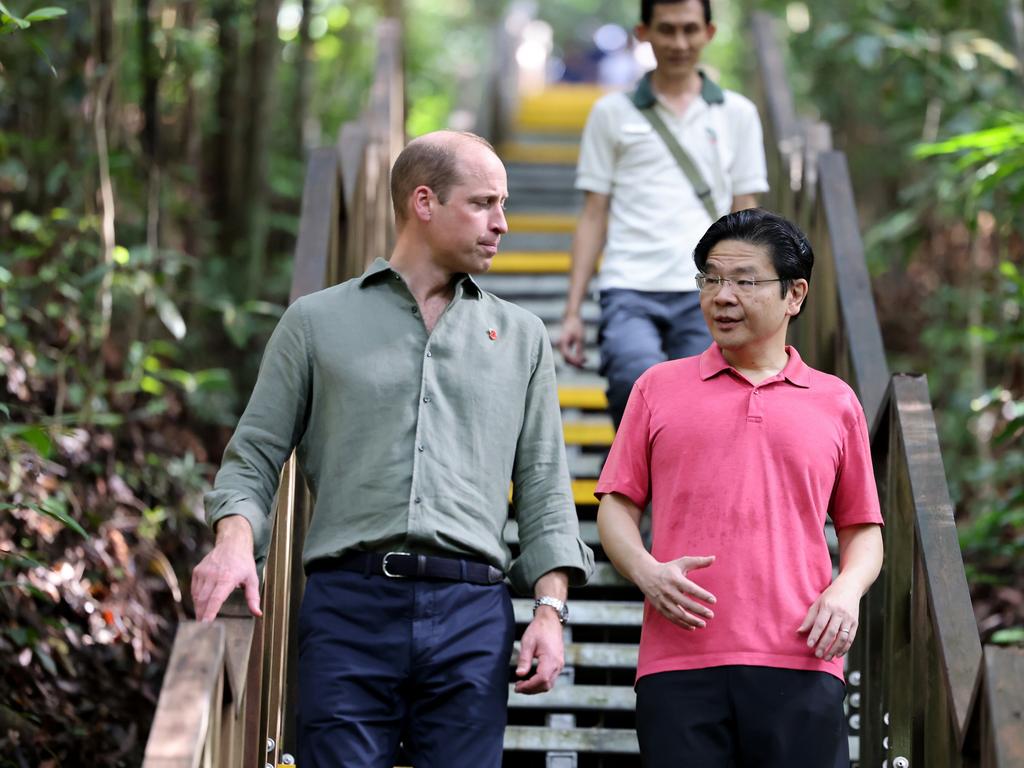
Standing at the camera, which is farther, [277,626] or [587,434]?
[587,434]

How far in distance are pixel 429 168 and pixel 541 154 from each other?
6.79 m

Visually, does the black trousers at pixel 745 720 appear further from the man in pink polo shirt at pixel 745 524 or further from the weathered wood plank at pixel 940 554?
the weathered wood plank at pixel 940 554

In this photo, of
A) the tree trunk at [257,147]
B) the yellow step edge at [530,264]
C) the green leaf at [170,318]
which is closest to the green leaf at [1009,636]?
the yellow step edge at [530,264]

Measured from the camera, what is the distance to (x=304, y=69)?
898 centimetres

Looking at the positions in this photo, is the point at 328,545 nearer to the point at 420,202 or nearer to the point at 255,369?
the point at 420,202

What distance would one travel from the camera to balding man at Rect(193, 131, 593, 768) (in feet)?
9.32

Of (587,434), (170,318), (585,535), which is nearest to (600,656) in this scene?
(585,535)

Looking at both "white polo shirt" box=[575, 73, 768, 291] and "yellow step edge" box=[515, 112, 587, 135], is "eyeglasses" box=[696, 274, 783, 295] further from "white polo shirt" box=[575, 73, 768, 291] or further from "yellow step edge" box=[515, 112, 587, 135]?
"yellow step edge" box=[515, 112, 587, 135]

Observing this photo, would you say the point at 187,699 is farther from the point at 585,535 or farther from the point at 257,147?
the point at 257,147

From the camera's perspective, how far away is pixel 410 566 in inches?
113

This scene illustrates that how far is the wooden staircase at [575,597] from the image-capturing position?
13.3 ft

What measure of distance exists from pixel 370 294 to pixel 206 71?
623cm

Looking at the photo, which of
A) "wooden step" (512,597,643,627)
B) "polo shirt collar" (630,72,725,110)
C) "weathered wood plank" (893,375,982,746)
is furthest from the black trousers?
"polo shirt collar" (630,72,725,110)

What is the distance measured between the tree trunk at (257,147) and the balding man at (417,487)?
5.52 m
